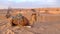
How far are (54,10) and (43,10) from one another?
4.5 inches

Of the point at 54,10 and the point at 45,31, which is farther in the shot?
the point at 54,10

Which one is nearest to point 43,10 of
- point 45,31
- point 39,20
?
point 39,20

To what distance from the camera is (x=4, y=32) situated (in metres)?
0.89

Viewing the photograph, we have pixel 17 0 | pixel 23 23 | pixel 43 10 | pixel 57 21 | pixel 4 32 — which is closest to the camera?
pixel 4 32

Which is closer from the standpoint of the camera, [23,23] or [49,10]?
[23,23]

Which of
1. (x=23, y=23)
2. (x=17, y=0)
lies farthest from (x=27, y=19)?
(x=17, y=0)

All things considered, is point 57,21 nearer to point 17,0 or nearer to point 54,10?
point 54,10

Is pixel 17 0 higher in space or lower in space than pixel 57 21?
higher

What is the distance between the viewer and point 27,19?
1.07 metres

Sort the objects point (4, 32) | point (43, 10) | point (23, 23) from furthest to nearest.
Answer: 1. point (43, 10)
2. point (23, 23)
3. point (4, 32)

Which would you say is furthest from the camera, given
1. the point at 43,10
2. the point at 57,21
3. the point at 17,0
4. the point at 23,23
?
the point at 17,0

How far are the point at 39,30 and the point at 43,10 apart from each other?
487 millimetres

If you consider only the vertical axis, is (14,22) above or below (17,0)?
below

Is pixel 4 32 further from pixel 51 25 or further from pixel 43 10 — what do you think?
pixel 43 10
